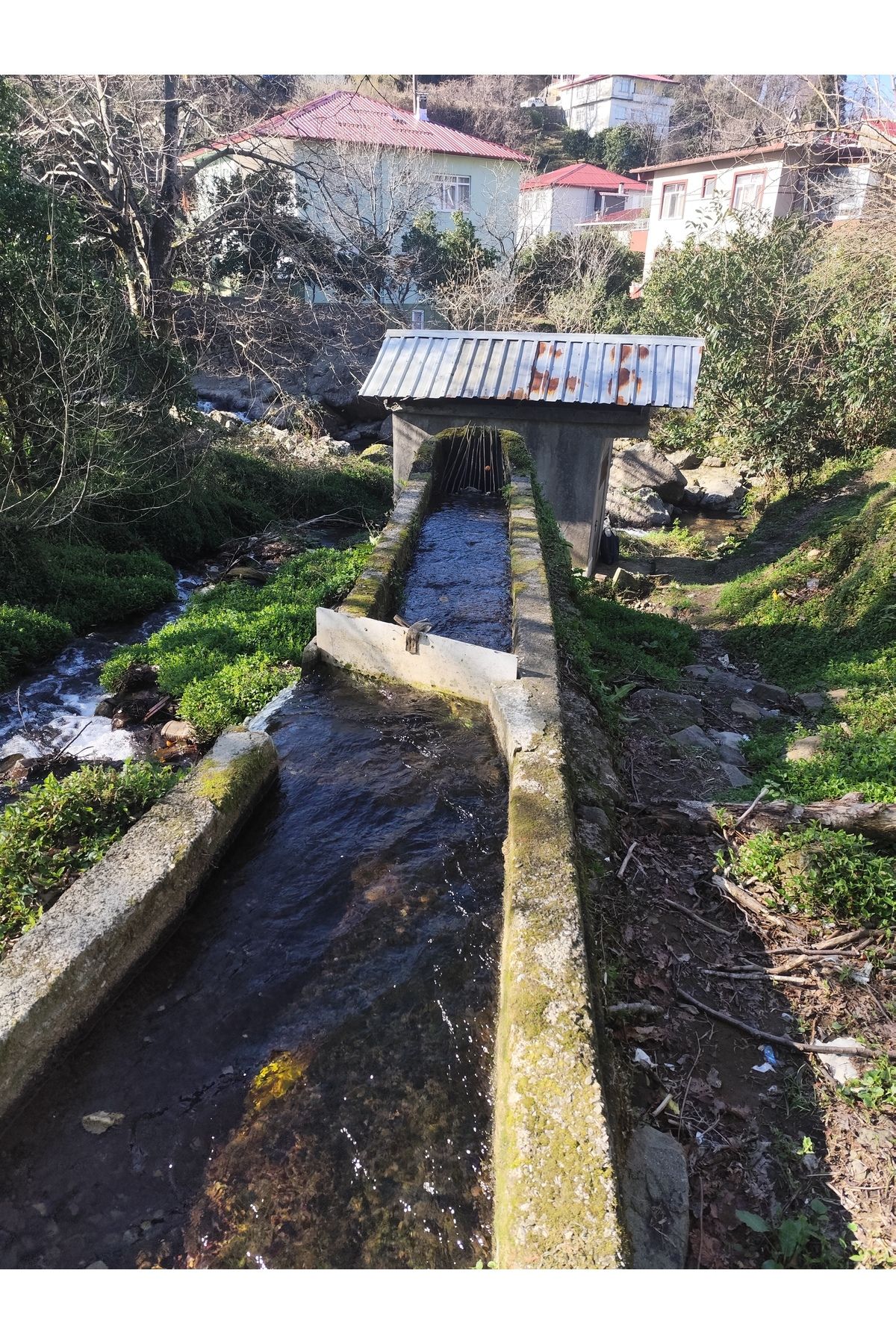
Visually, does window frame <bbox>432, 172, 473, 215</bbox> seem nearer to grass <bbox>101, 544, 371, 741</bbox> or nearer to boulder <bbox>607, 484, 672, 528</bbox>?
boulder <bbox>607, 484, 672, 528</bbox>

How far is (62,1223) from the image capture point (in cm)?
271

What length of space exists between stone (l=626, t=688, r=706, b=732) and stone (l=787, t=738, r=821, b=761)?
955 millimetres

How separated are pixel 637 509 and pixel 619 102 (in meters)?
38.0

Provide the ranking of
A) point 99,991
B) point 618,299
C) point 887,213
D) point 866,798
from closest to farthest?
point 99,991, point 866,798, point 887,213, point 618,299

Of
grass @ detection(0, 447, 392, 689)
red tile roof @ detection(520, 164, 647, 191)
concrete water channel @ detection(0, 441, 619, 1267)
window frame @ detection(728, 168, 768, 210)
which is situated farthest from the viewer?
A: red tile roof @ detection(520, 164, 647, 191)

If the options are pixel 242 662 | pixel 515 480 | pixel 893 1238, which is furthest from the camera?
pixel 515 480

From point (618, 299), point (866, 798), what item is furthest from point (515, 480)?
point (618, 299)

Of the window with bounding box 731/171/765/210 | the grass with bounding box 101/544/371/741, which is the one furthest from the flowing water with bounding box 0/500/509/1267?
the window with bounding box 731/171/765/210

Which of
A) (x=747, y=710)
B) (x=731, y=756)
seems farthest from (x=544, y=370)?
(x=731, y=756)

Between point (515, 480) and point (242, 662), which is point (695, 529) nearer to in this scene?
point (515, 480)

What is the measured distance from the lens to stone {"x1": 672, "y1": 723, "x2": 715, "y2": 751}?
6.97m

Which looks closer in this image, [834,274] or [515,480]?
[515,480]
